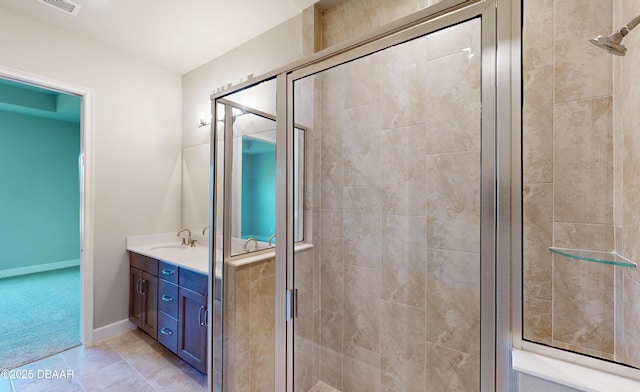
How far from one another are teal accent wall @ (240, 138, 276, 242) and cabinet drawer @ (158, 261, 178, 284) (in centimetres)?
82

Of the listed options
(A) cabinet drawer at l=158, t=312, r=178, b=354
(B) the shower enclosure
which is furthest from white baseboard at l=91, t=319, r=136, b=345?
(B) the shower enclosure

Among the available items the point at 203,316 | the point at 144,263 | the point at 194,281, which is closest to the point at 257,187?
the point at 194,281

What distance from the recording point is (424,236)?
1.60m

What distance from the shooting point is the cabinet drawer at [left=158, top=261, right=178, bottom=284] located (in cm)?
212

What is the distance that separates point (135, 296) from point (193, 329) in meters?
1.04

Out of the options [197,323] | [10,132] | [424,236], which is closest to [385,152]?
[424,236]

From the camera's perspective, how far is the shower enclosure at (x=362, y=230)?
140 cm

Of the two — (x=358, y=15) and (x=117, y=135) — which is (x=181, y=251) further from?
(x=358, y=15)

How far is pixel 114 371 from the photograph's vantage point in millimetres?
2018

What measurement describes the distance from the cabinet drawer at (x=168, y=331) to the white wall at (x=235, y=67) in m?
1.71

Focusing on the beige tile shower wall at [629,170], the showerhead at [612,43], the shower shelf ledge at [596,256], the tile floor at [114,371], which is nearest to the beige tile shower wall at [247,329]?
the tile floor at [114,371]

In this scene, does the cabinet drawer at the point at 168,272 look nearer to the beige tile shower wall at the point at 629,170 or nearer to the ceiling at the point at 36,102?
the beige tile shower wall at the point at 629,170

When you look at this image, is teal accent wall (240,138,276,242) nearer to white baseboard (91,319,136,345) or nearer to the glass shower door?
the glass shower door

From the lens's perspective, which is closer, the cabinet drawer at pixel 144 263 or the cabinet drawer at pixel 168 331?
the cabinet drawer at pixel 168 331
